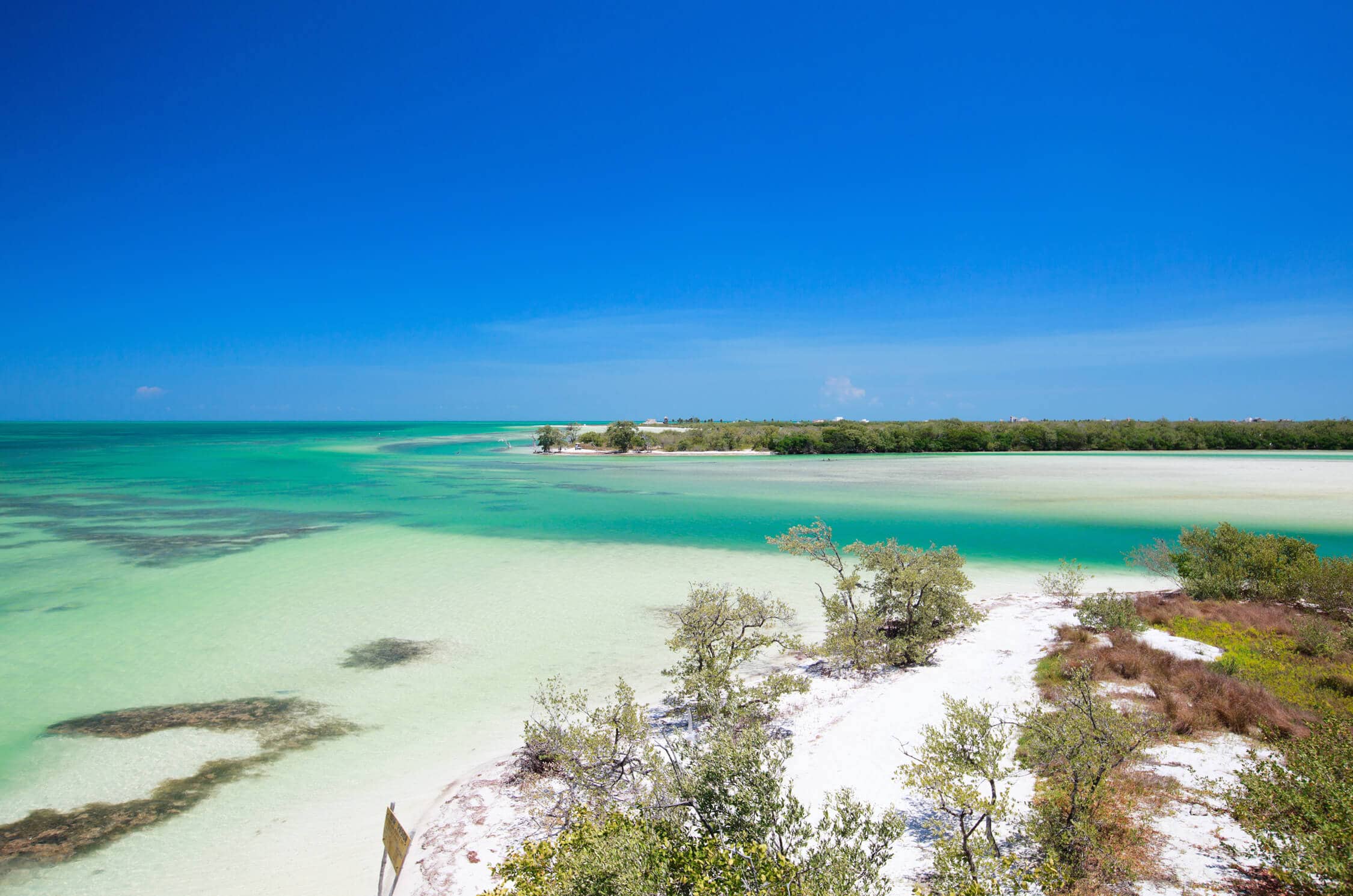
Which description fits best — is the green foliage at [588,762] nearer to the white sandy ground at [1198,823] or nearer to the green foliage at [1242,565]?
the white sandy ground at [1198,823]

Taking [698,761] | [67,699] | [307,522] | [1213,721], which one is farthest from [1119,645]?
[307,522]

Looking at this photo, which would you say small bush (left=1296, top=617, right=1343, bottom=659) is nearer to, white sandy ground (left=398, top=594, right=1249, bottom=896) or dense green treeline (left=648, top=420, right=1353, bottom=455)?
white sandy ground (left=398, top=594, right=1249, bottom=896)

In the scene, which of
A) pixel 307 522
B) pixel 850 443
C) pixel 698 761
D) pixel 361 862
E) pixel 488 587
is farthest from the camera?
pixel 850 443

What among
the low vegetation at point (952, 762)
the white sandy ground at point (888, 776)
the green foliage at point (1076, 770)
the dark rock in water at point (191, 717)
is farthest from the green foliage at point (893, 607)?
the dark rock in water at point (191, 717)

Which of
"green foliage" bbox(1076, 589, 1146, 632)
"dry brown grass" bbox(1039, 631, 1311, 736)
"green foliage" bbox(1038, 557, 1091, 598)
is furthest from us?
"green foliage" bbox(1038, 557, 1091, 598)

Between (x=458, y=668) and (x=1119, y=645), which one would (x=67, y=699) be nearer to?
(x=458, y=668)

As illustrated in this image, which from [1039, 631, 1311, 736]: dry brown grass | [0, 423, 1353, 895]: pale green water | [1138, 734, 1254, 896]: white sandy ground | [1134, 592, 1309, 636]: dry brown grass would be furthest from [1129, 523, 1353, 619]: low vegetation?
[1138, 734, 1254, 896]: white sandy ground
